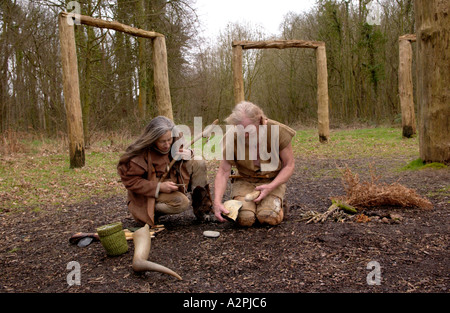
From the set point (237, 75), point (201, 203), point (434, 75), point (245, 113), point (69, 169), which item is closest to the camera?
point (245, 113)

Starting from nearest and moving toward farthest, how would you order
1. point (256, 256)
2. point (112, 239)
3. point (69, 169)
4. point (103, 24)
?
point (256, 256) → point (112, 239) → point (103, 24) → point (69, 169)

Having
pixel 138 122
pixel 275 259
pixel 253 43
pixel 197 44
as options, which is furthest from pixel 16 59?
pixel 275 259

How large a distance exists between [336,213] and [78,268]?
7.76 ft

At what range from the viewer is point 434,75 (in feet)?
16.6

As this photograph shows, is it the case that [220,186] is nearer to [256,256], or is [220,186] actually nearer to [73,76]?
[256,256]

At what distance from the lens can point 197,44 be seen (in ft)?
52.6

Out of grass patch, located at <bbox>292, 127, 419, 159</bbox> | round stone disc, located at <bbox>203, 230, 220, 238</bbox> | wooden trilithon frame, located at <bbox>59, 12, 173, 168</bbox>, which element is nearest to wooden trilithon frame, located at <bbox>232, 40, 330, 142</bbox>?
grass patch, located at <bbox>292, 127, 419, 159</bbox>

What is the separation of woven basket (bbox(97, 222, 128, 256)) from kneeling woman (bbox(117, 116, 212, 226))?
525 millimetres

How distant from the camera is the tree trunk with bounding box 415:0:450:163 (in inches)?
196

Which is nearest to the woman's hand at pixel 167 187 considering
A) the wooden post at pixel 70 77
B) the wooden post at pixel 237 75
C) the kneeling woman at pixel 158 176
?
the kneeling woman at pixel 158 176

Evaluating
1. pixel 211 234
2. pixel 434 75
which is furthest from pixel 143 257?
pixel 434 75

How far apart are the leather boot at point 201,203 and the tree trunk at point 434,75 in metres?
3.65

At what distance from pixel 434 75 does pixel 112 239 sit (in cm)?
497

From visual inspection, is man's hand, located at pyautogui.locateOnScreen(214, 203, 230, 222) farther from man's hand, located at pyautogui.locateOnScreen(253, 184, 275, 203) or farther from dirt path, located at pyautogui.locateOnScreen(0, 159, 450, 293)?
man's hand, located at pyautogui.locateOnScreen(253, 184, 275, 203)
